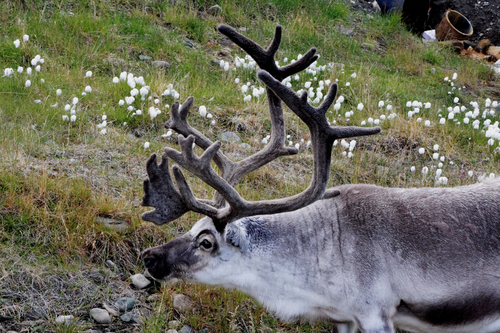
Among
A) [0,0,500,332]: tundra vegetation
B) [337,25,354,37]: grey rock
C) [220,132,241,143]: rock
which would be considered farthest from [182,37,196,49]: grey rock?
[337,25,354,37]: grey rock

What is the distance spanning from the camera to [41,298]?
4551 millimetres

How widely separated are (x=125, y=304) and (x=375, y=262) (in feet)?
6.61

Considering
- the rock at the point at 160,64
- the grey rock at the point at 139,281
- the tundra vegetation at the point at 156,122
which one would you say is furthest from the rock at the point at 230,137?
the grey rock at the point at 139,281

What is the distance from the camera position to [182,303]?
4.90 m

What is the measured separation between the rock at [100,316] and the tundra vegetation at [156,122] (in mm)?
77

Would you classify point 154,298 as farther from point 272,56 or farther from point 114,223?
point 272,56

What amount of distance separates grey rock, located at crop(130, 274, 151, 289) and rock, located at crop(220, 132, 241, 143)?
2.70m

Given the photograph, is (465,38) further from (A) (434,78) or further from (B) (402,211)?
(B) (402,211)

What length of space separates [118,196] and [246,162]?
5.01ft

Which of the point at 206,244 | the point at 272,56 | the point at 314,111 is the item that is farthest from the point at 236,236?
the point at 272,56

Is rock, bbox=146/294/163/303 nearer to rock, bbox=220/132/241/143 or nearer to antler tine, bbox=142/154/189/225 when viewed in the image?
antler tine, bbox=142/154/189/225

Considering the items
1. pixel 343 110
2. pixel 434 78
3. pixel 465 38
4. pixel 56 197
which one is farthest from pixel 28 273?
pixel 465 38

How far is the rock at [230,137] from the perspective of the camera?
7.37 meters

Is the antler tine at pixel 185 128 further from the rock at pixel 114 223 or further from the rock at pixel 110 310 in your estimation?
the rock at pixel 110 310
